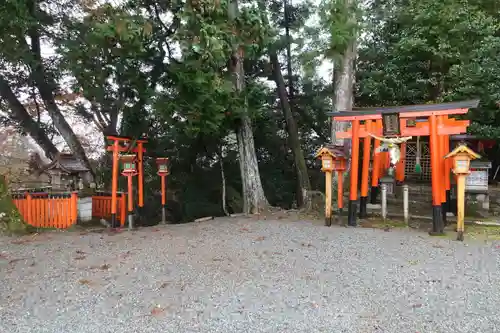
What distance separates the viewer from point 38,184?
33.3ft

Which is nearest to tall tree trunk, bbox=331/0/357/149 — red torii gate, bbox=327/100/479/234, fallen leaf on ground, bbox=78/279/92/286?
red torii gate, bbox=327/100/479/234

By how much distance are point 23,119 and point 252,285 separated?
10.2m

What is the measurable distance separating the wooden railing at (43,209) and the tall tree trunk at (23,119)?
2.65m

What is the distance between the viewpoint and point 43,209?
8.28 m

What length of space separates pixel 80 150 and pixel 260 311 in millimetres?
9773

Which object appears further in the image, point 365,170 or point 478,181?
point 478,181

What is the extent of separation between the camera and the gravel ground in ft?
10.2

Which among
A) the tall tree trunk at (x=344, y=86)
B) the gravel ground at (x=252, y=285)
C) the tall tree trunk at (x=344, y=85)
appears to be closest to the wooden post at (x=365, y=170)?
the gravel ground at (x=252, y=285)

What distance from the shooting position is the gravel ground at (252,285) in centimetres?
311

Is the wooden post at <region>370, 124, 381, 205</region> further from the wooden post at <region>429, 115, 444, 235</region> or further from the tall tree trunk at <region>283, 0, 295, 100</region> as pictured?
the tall tree trunk at <region>283, 0, 295, 100</region>

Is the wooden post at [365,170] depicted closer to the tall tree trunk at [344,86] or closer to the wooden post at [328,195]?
the wooden post at [328,195]

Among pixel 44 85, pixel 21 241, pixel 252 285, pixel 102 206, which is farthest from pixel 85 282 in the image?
pixel 44 85

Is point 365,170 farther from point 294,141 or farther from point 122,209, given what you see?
point 122,209

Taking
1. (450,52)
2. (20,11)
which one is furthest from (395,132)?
(20,11)
